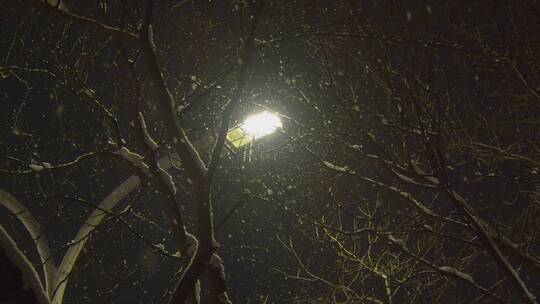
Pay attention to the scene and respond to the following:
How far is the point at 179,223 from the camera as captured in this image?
169 inches

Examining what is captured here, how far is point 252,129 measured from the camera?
477 cm

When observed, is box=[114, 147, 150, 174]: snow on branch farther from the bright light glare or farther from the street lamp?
the bright light glare

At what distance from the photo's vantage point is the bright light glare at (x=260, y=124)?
15.6 feet

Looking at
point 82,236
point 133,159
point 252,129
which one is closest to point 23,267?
point 133,159

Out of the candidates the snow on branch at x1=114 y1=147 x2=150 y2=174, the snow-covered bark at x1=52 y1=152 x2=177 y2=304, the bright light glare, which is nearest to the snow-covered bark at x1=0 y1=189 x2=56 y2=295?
the snow-covered bark at x1=52 y1=152 x2=177 y2=304

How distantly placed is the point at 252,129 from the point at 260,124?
93mm

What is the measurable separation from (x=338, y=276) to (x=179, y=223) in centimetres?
388

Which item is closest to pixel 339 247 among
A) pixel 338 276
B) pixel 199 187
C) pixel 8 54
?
pixel 338 276

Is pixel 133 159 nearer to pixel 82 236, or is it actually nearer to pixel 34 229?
pixel 82 236

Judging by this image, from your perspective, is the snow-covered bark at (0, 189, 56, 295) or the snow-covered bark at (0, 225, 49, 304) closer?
the snow-covered bark at (0, 225, 49, 304)

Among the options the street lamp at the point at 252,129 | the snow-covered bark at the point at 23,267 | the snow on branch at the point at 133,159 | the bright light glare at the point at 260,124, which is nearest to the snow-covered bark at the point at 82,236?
the snow on branch at the point at 133,159

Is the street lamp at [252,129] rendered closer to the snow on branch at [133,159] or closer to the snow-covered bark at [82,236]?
the snow-covered bark at [82,236]

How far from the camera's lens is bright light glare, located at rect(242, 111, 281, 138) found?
4.77m

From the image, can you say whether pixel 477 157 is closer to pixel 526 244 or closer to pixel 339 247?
pixel 526 244
